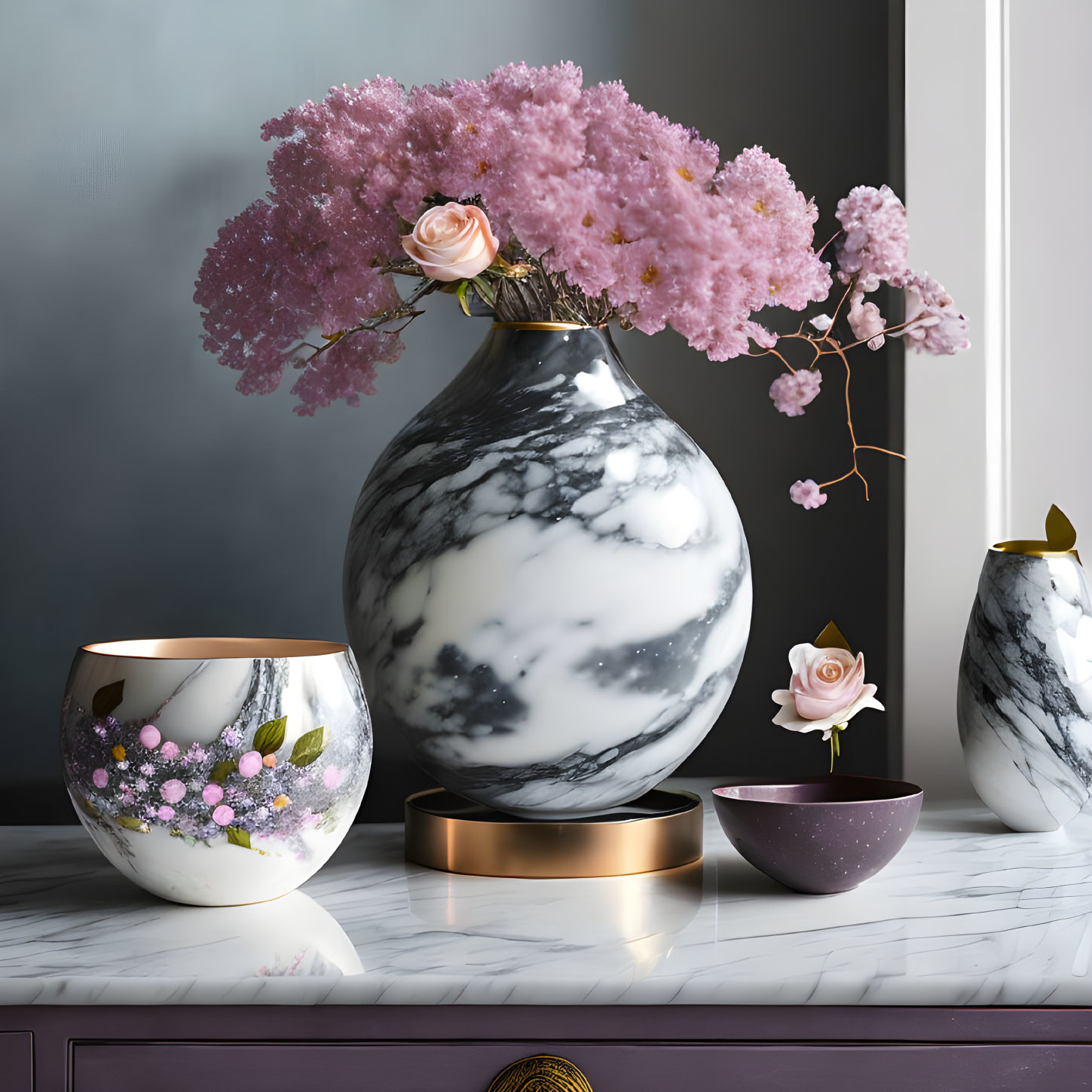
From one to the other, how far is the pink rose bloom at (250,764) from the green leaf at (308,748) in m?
0.02

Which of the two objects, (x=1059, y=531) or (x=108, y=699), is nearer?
(x=108, y=699)

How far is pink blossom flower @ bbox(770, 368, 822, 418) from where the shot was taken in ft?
3.00

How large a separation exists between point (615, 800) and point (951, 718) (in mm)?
401

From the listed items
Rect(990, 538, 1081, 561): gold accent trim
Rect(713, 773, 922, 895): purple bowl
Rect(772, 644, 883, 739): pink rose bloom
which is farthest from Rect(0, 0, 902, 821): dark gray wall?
Rect(713, 773, 922, 895): purple bowl

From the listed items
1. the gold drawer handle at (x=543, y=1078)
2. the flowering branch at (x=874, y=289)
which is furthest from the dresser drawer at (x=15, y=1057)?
the flowering branch at (x=874, y=289)

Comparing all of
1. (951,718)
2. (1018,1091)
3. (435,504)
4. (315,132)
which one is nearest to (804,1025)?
(1018,1091)

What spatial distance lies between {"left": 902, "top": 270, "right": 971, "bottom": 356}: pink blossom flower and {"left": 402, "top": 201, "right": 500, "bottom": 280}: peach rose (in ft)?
1.24

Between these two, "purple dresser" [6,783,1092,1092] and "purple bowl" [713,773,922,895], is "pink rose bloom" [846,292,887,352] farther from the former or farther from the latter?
"purple dresser" [6,783,1092,1092]

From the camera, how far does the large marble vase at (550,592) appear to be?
716 millimetres

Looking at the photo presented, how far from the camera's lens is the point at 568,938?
0.64m

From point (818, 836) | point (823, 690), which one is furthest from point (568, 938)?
point (823, 690)

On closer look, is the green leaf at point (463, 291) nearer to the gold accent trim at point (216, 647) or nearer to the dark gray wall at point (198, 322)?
the gold accent trim at point (216, 647)

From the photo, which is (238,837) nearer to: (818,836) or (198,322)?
(818,836)

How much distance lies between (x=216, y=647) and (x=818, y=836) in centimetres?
42
